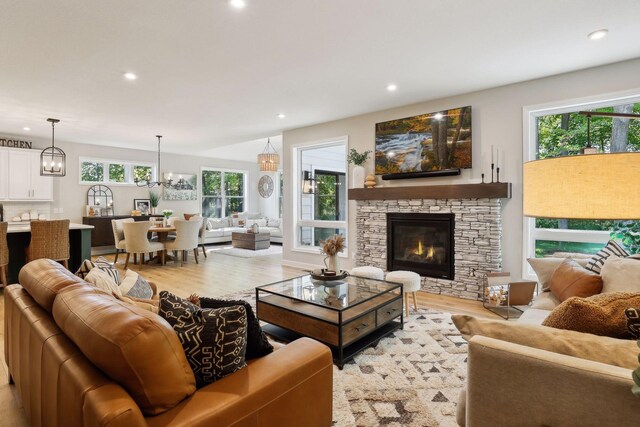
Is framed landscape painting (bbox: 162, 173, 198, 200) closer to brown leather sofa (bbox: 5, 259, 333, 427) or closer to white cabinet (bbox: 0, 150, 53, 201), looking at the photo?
white cabinet (bbox: 0, 150, 53, 201)

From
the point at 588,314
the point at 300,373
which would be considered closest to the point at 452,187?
the point at 588,314

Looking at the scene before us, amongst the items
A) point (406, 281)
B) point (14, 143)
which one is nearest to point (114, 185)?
point (14, 143)

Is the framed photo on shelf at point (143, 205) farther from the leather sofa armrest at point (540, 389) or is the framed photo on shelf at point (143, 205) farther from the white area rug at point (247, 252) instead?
the leather sofa armrest at point (540, 389)

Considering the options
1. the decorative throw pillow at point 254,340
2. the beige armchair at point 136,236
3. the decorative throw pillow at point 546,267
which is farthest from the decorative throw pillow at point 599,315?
the beige armchair at point 136,236

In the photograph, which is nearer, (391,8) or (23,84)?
(391,8)

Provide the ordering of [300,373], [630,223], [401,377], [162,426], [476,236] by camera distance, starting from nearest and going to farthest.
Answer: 1. [162,426]
2. [300,373]
3. [401,377]
4. [630,223]
5. [476,236]

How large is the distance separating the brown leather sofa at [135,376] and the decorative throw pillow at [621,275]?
1836 mm

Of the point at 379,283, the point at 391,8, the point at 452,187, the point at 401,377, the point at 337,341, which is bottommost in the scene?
the point at 401,377

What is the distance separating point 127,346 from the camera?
98 centimetres

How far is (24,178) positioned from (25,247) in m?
2.49

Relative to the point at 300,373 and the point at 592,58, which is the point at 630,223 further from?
the point at 300,373

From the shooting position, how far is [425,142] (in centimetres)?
467

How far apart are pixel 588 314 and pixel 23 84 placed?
553 centimetres

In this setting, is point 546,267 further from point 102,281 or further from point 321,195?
point 321,195
